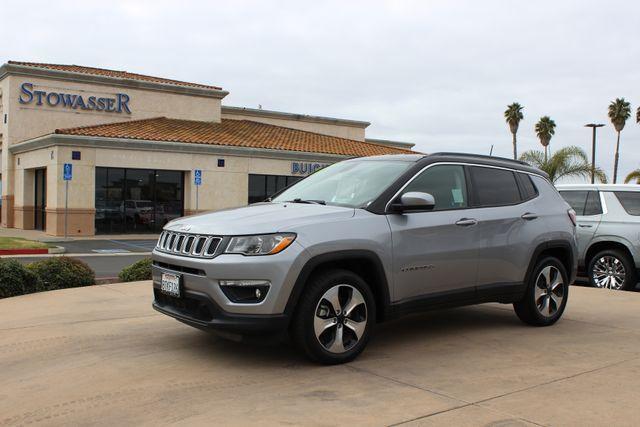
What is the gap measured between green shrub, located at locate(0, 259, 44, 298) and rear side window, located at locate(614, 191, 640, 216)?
9.14 metres

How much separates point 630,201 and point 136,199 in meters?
19.6

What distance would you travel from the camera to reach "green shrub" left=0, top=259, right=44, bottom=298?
27.8 ft

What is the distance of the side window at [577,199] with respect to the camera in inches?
416

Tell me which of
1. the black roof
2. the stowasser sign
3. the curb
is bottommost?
the curb

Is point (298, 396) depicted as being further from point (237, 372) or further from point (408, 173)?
point (408, 173)

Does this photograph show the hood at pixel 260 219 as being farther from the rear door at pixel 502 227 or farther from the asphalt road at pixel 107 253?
the asphalt road at pixel 107 253

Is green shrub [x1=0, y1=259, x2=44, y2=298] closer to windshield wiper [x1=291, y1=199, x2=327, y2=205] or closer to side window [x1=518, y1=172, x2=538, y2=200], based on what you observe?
windshield wiper [x1=291, y1=199, x2=327, y2=205]

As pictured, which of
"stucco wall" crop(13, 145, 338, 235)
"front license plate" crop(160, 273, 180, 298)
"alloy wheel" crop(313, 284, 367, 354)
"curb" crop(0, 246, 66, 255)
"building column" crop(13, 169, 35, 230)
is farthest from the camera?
"building column" crop(13, 169, 35, 230)

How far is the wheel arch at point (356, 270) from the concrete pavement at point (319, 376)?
52 cm

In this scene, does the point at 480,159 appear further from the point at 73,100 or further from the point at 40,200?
the point at 40,200

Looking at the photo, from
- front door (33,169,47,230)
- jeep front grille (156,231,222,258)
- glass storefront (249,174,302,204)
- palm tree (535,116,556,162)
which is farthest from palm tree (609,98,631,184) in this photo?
jeep front grille (156,231,222,258)

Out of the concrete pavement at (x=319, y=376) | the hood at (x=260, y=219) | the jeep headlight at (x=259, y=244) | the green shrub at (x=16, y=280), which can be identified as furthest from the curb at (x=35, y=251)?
the jeep headlight at (x=259, y=244)

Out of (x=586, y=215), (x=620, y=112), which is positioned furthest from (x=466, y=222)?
(x=620, y=112)

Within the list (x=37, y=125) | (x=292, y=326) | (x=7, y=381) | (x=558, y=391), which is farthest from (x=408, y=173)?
(x=37, y=125)
